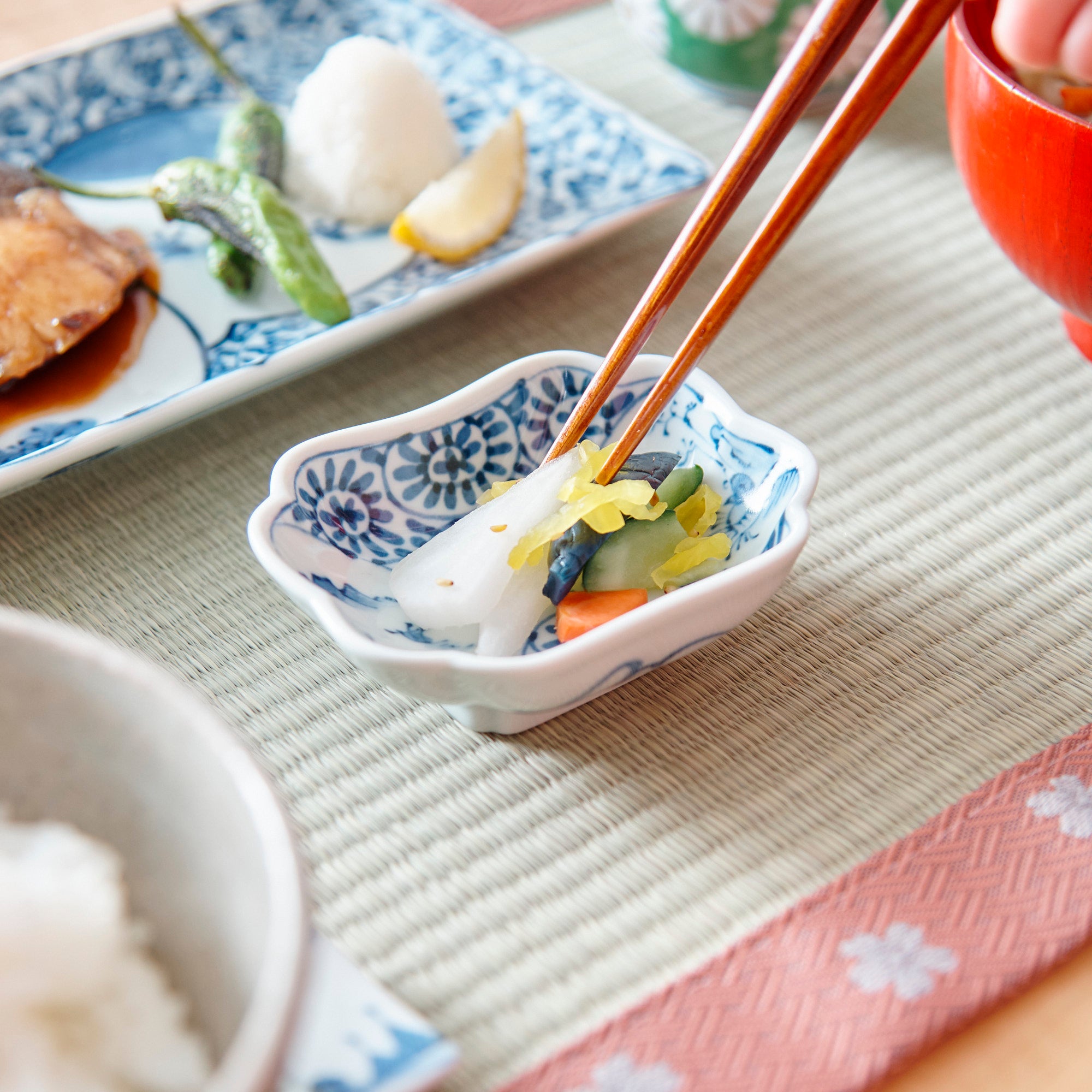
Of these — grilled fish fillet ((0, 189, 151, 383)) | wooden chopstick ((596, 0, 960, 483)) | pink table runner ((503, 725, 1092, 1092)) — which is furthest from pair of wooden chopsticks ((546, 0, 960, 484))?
grilled fish fillet ((0, 189, 151, 383))

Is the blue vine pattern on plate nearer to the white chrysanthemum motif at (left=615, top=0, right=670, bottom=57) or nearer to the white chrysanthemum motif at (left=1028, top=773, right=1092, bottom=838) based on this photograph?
the white chrysanthemum motif at (left=1028, top=773, right=1092, bottom=838)

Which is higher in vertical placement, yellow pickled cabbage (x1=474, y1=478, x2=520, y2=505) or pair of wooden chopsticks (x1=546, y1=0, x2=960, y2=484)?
pair of wooden chopsticks (x1=546, y1=0, x2=960, y2=484)

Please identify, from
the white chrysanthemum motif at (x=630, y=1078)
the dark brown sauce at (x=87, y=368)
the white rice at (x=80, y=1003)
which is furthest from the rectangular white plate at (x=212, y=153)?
the white chrysanthemum motif at (x=630, y=1078)

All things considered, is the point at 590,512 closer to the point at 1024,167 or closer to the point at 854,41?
the point at 1024,167

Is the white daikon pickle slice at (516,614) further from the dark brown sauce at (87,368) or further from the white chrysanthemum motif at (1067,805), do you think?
the dark brown sauce at (87,368)

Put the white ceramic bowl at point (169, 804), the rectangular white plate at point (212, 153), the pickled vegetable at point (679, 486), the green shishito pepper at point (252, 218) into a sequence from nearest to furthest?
1. the white ceramic bowl at point (169, 804)
2. the pickled vegetable at point (679, 486)
3. the rectangular white plate at point (212, 153)
4. the green shishito pepper at point (252, 218)

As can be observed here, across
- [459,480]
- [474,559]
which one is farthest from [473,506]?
[474,559]

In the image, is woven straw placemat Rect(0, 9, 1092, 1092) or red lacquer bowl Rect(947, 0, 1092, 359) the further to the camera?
red lacquer bowl Rect(947, 0, 1092, 359)
